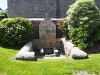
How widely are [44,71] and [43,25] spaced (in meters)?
7.62

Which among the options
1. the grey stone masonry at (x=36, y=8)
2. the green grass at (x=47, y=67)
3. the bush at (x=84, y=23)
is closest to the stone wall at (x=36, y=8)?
the grey stone masonry at (x=36, y=8)

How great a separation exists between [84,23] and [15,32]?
4025mm

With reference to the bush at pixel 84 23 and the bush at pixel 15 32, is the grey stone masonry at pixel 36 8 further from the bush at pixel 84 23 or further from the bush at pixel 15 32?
the bush at pixel 84 23

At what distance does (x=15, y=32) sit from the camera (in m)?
16.9

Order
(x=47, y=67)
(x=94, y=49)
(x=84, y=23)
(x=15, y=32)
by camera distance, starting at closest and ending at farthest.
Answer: (x=47, y=67) → (x=94, y=49) → (x=84, y=23) → (x=15, y=32)

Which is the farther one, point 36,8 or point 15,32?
point 36,8

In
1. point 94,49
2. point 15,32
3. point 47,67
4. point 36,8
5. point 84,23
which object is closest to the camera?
point 47,67

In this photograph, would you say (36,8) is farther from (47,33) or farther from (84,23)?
(84,23)

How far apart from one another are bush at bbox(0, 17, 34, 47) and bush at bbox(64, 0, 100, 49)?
105 inches

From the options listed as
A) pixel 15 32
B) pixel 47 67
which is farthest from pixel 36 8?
pixel 47 67

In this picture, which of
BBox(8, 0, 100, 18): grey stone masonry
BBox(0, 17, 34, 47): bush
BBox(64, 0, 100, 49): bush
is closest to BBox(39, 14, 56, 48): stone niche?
BBox(0, 17, 34, 47): bush

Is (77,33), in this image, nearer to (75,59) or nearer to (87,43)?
(87,43)

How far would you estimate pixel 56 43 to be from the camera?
61.1 ft

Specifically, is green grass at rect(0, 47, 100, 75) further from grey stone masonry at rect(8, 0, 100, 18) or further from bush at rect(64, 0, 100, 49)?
grey stone masonry at rect(8, 0, 100, 18)
